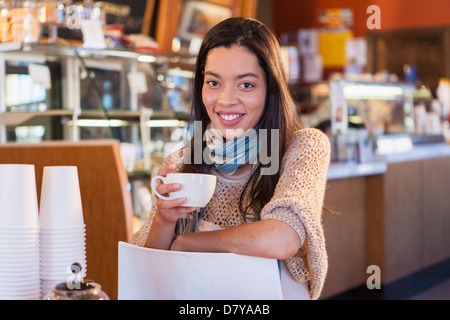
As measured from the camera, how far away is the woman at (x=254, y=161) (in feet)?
5.30

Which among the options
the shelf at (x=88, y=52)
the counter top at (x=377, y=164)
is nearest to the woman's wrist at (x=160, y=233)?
the shelf at (x=88, y=52)

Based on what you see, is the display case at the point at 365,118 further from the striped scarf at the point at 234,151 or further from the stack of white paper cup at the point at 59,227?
the stack of white paper cup at the point at 59,227

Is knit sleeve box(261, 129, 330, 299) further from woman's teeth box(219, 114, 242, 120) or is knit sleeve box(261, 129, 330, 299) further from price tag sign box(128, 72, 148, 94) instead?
price tag sign box(128, 72, 148, 94)

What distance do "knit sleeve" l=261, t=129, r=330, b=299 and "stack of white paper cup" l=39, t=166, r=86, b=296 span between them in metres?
0.44

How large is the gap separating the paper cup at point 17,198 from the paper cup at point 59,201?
0.04 meters

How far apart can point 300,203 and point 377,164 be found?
11.9 feet

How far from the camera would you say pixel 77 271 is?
4.02 feet

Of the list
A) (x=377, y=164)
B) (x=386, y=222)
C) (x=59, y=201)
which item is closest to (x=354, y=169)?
(x=377, y=164)

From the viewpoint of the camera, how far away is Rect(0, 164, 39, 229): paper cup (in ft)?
4.48

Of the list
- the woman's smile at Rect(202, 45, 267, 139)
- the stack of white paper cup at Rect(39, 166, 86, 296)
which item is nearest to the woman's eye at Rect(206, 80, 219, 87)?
the woman's smile at Rect(202, 45, 267, 139)

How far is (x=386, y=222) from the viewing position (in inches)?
203

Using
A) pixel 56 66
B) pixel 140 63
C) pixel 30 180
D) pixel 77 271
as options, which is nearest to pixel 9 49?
pixel 56 66
